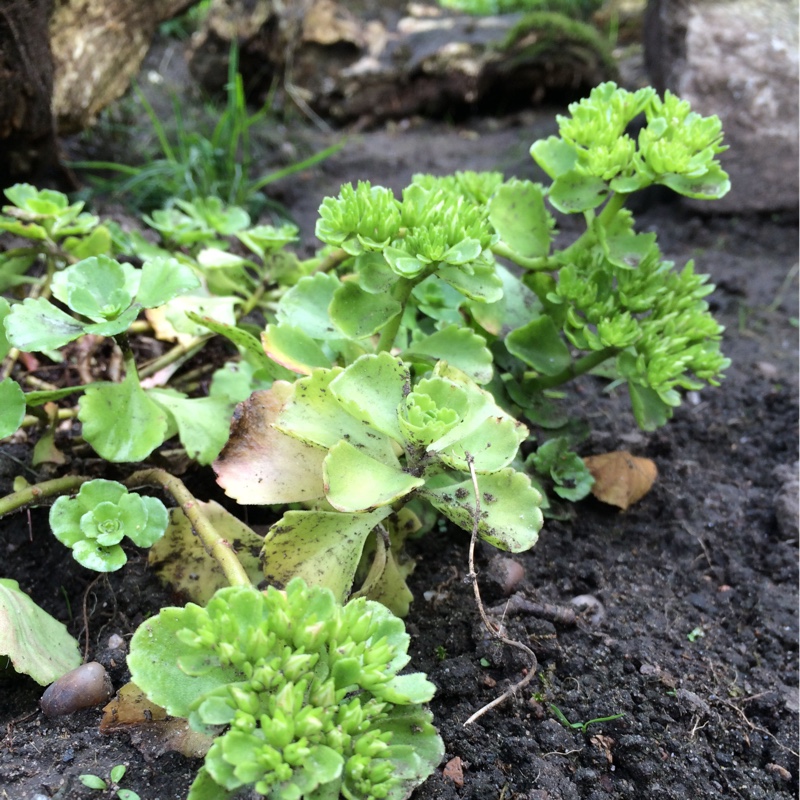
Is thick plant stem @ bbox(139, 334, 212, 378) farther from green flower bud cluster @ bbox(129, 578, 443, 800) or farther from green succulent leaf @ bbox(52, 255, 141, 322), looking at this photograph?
green flower bud cluster @ bbox(129, 578, 443, 800)

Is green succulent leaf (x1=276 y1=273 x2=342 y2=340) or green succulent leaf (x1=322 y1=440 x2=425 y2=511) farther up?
green succulent leaf (x1=276 y1=273 x2=342 y2=340)

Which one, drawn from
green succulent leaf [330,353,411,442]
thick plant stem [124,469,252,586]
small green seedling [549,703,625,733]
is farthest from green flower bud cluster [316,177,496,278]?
small green seedling [549,703,625,733]

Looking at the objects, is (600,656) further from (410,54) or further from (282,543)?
(410,54)

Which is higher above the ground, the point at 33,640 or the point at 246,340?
the point at 246,340

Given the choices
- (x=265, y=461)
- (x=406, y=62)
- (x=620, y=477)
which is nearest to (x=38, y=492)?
(x=265, y=461)

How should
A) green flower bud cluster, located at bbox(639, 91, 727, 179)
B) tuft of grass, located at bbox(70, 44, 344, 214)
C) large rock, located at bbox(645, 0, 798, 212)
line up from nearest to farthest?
green flower bud cluster, located at bbox(639, 91, 727, 179) → tuft of grass, located at bbox(70, 44, 344, 214) → large rock, located at bbox(645, 0, 798, 212)

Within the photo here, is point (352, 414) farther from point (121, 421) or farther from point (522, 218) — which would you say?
point (522, 218)

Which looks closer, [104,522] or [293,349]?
[104,522]
